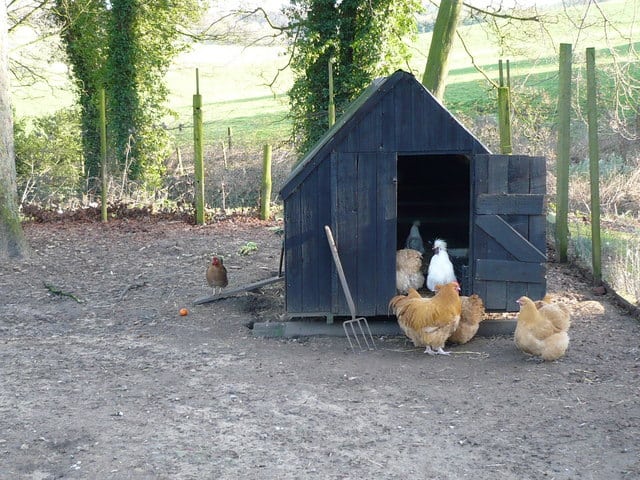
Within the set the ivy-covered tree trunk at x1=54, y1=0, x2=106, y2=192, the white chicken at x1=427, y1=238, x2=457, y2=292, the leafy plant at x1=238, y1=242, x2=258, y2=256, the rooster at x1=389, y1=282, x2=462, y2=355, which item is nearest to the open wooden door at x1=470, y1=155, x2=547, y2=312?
the white chicken at x1=427, y1=238, x2=457, y2=292

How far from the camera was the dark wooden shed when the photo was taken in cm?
808

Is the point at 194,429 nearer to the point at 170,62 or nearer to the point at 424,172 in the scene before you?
the point at 424,172

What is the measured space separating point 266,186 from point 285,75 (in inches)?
660

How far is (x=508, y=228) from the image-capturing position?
26.6ft

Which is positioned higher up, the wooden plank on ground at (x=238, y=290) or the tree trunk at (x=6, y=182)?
the tree trunk at (x=6, y=182)

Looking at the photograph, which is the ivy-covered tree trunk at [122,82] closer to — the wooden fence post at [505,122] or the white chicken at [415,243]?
the wooden fence post at [505,122]

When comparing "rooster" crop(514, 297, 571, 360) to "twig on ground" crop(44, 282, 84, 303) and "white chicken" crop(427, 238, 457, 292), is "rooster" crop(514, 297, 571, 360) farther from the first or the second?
"twig on ground" crop(44, 282, 84, 303)

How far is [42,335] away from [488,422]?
5228 mm

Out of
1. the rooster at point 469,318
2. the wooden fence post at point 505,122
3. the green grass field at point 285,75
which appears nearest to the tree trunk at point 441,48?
the green grass field at point 285,75

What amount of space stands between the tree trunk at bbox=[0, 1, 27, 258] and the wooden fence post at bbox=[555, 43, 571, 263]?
8.37 metres

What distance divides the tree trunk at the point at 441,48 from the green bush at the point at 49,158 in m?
8.19

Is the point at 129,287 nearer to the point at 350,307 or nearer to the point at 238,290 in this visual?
the point at 238,290


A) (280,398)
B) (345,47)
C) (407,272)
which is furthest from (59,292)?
(345,47)

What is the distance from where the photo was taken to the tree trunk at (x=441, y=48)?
13.8 meters
